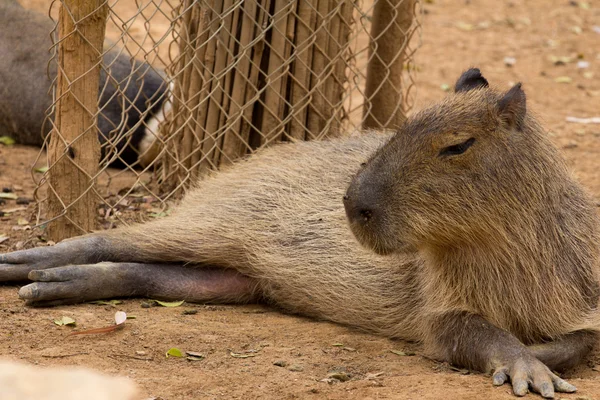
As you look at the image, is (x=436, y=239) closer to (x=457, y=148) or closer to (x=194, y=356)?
(x=457, y=148)

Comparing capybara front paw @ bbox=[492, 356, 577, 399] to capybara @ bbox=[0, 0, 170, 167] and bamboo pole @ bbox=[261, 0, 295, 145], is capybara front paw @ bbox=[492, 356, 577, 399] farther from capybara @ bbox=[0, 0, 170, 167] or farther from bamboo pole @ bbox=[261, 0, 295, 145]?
capybara @ bbox=[0, 0, 170, 167]

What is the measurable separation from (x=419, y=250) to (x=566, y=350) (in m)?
0.61

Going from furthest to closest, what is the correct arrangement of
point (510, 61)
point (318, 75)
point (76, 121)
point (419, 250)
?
point (510, 61) → point (318, 75) → point (76, 121) → point (419, 250)

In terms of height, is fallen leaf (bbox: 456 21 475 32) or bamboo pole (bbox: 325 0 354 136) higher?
fallen leaf (bbox: 456 21 475 32)

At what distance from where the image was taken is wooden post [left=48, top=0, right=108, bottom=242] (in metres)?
3.94

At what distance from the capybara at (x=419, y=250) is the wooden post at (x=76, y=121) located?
26 cm

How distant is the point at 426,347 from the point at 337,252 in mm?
595

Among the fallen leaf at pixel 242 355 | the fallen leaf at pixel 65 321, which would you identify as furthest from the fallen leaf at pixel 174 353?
the fallen leaf at pixel 65 321

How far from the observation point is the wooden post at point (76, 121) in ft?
12.9

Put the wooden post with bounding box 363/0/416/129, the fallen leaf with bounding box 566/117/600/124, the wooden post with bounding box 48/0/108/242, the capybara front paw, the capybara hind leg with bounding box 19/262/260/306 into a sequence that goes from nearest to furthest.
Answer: the capybara front paw, the capybara hind leg with bounding box 19/262/260/306, the wooden post with bounding box 48/0/108/242, the wooden post with bounding box 363/0/416/129, the fallen leaf with bounding box 566/117/600/124

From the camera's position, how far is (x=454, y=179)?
304cm

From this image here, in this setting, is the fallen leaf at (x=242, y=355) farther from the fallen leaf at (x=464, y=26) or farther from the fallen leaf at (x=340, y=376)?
the fallen leaf at (x=464, y=26)

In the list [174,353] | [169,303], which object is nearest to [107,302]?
[169,303]

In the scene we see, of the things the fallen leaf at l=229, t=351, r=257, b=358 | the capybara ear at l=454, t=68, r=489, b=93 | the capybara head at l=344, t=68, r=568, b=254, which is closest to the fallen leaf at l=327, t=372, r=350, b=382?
the fallen leaf at l=229, t=351, r=257, b=358
